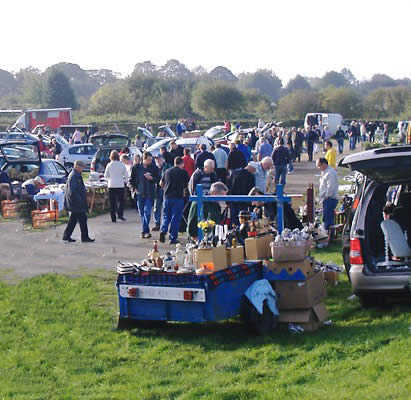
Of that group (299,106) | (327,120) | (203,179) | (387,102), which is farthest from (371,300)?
(387,102)

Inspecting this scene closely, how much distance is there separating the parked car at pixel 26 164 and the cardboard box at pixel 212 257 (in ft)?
49.8

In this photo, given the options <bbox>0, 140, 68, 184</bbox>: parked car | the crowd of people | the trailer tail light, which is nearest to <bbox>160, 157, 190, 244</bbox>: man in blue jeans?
the crowd of people

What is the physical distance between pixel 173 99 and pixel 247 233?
6832 cm

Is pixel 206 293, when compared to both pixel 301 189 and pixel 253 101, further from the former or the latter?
pixel 253 101

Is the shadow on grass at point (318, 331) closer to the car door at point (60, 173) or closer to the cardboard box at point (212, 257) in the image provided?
the cardboard box at point (212, 257)

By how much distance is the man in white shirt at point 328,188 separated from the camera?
15082mm

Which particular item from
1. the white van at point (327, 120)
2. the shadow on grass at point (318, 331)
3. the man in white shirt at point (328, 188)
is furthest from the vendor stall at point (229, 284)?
the white van at point (327, 120)

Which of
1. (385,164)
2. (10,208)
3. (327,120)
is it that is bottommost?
(10,208)

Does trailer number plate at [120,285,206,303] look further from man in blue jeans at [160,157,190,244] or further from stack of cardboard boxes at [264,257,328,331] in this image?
man in blue jeans at [160,157,190,244]

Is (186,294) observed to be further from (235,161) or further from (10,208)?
(10,208)

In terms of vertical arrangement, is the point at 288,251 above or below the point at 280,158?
below

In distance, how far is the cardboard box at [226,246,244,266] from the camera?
380 inches

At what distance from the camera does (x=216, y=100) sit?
252 ft

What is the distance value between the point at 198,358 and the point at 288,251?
1.74 m
